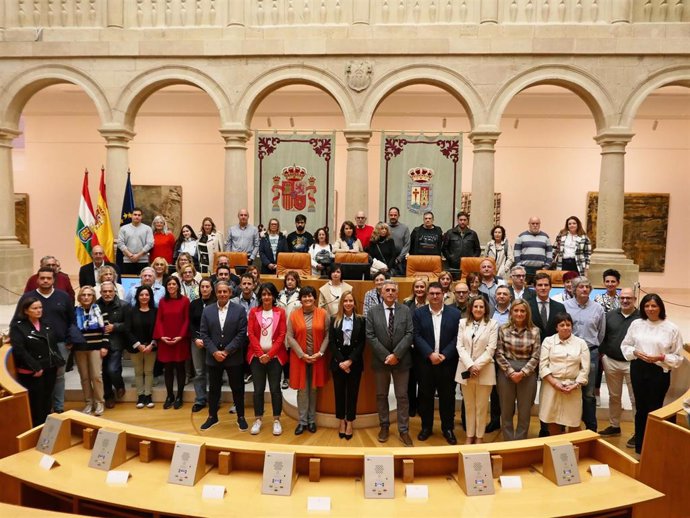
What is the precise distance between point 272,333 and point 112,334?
1965 mm

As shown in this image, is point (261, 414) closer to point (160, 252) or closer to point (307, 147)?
point (160, 252)

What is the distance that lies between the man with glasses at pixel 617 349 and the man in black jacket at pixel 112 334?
5.14 meters

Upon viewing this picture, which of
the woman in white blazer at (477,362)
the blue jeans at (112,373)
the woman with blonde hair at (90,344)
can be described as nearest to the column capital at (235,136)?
the woman with blonde hair at (90,344)

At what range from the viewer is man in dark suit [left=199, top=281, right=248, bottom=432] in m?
5.51

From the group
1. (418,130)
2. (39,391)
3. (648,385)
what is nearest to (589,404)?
(648,385)

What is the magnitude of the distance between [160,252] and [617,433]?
7050mm

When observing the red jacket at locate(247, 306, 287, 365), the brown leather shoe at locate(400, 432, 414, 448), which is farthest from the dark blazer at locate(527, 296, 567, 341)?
the red jacket at locate(247, 306, 287, 365)

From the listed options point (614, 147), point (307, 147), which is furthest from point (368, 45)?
point (614, 147)

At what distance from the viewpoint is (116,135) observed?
10.9 m

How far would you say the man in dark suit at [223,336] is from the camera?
551 cm

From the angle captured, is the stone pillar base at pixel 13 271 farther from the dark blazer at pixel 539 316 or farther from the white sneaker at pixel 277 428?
the dark blazer at pixel 539 316

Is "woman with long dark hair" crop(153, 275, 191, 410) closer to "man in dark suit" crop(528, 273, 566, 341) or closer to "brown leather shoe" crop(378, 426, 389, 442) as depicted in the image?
"brown leather shoe" crop(378, 426, 389, 442)

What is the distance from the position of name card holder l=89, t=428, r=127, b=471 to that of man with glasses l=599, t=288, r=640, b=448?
4523mm

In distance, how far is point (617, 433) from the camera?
559 cm
